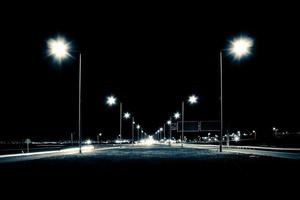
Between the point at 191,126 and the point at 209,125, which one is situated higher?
the point at 209,125

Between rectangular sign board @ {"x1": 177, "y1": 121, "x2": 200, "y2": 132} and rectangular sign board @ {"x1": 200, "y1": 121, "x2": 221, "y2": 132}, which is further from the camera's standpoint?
rectangular sign board @ {"x1": 177, "y1": 121, "x2": 200, "y2": 132}

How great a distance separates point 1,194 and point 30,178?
3622 mm

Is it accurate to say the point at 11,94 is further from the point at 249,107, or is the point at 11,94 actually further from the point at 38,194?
the point at 38,194

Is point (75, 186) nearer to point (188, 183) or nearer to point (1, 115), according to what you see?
point (188, 183)

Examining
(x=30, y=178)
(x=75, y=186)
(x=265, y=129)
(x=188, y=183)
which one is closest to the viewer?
(x=75, y=186)

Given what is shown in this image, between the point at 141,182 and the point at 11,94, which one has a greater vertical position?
the point at 11,94

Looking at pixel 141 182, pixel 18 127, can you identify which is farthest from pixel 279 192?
pixel 18 127

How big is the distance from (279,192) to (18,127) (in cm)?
19317

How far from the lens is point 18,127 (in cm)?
18888

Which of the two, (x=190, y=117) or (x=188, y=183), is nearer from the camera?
(x=188, y=183)

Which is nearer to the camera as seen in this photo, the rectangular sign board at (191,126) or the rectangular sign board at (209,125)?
the rectangular sign board at (209,125)

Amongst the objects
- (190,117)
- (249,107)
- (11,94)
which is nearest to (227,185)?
(249,107)

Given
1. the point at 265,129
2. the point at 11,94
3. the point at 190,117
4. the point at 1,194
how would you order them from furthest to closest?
the point at 11,94, the point at 265,129, the point at 190,117, the point at 1,194

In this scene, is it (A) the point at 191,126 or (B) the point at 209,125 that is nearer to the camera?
(B) the point at 209,125
